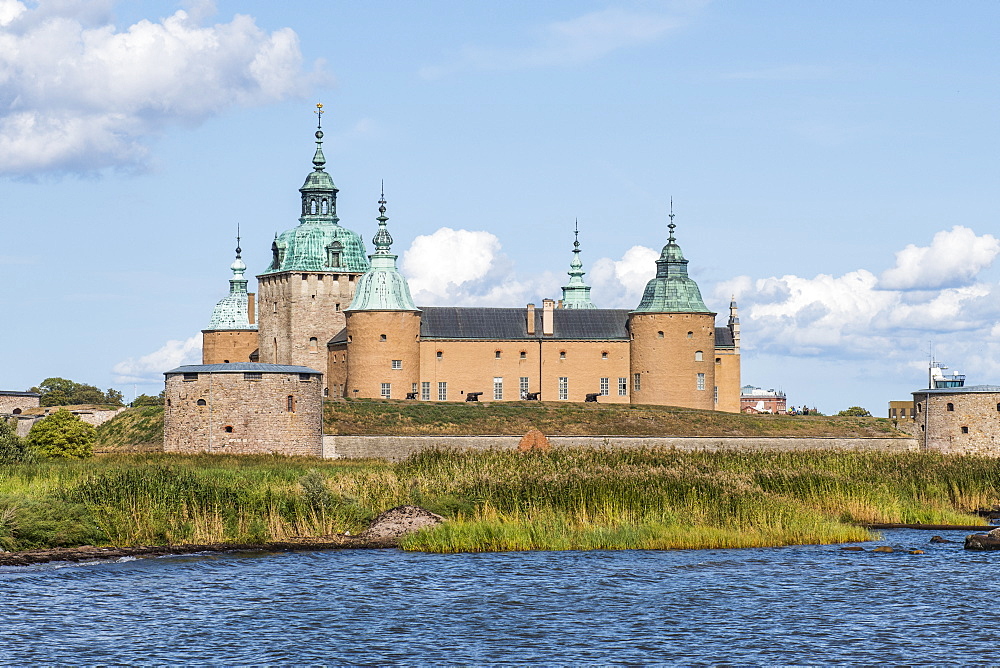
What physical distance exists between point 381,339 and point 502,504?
45.0m

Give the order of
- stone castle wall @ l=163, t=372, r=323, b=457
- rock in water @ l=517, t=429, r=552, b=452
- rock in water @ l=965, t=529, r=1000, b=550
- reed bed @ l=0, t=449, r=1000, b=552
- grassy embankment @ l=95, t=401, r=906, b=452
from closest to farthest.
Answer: reed bed @ l=0, t=449, r=1000, b=552, rock in water @ l=965, t=529, r=1000, b=550, rock in water @ l=517, t=429, r=552, b=452, stone castle wall @ l=163, t=372, r=323, b=457, grassy embankment @ l=95, t=401, r=906, b=452

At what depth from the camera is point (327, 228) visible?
82375 mm

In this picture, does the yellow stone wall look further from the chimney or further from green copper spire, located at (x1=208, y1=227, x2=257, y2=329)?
green copper spire, located at (x1=208, y1=227, x2=257, y2=329)

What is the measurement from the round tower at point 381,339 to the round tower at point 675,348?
41.2ft

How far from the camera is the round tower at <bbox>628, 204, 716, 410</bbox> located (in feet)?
249

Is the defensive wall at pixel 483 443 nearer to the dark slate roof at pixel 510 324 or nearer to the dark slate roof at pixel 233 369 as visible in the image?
the dark slate roof at pixel 233 369

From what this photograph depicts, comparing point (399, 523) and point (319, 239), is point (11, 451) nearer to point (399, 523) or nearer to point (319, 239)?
point (399, 523)

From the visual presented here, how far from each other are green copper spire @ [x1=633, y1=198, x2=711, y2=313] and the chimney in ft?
16.0

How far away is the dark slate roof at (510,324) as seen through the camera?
77.5 m

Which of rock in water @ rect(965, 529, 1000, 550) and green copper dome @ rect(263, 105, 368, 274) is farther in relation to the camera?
green copper dome @ rect(263, 105, 368, 274)

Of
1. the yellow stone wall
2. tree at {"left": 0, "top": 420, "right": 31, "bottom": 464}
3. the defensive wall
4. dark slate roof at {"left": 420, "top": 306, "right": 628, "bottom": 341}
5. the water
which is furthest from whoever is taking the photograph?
dark slate roof at {"left": 420, "top": 306, "right": 628, "bottom": 341}

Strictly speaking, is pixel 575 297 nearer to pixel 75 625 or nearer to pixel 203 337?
pixel 203 337

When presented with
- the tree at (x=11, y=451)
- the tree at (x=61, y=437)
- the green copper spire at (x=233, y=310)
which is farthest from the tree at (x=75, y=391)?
the tree at (x=11, y=451)

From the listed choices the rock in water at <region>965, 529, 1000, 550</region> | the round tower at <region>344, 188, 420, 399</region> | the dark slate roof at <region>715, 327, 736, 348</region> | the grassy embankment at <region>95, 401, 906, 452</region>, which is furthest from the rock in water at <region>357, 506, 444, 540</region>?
the dark slate roof at <region>715, 327, 736, 348</region>
